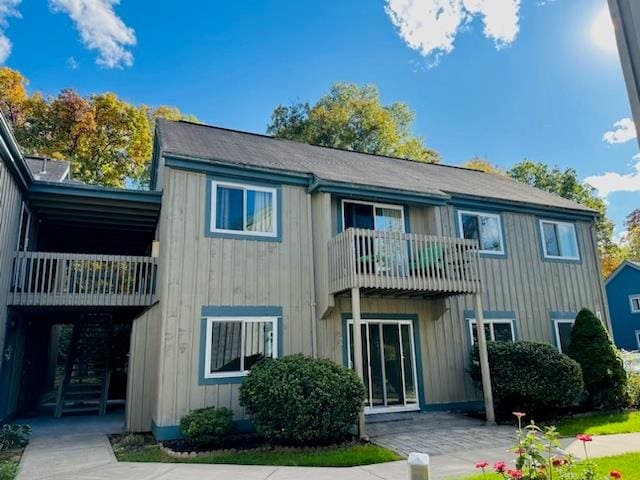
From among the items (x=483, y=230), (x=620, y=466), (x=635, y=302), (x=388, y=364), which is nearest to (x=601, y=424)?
(x=620, y=466)

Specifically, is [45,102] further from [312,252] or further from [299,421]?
[299,421]

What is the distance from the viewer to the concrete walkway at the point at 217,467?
630 cm

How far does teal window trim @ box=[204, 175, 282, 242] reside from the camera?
385 inches

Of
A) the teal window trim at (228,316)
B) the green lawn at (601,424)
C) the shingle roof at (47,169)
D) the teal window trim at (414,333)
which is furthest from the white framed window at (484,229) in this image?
the shingle roof at (47,169)

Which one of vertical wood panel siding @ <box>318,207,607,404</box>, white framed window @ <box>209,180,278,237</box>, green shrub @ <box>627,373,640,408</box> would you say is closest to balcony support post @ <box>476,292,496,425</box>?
vertical wood panel siding @ <box>318,207,607,404</box>

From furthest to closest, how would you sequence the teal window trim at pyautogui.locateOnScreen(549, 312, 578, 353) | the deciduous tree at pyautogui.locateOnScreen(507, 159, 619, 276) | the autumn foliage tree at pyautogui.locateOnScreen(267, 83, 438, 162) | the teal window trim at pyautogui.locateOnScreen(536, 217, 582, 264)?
the deciduous tree at pyautogui.locateOnScreen(507, 159, 619, 276) < the autumn foliage tree at pyautogui.locateOnScreen(267, 83, 438, 162) < the teal window trim at pyautogui.locateOnScreen(536, 217, 582, 264) < the teal window trim at pyautogui.locateOnScreen(549, 312, 578, 353)

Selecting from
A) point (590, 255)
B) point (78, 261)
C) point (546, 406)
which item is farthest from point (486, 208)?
point (78, 261)

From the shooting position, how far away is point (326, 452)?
7.54 meters

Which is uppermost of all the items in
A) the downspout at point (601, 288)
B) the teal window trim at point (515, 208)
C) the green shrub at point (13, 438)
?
the teal window trim at point (515, 208)

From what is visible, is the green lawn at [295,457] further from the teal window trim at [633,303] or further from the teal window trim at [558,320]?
the teal window trim at [633,303]

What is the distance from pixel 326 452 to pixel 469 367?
5.52m

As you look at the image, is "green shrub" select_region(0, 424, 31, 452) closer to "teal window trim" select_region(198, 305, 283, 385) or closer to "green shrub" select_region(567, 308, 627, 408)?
"teal window trim" select_region(198, 305, 283, 385)

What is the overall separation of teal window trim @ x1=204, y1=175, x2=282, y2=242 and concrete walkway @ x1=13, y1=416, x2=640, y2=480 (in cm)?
456

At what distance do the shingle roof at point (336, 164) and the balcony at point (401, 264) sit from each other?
1617 millimetres
